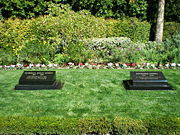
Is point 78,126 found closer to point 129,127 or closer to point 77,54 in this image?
point 129,127

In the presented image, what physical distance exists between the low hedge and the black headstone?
206 centimetres

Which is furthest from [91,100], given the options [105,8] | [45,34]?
[105,8]

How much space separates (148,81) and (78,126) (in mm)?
2550

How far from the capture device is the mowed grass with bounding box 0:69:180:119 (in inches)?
181

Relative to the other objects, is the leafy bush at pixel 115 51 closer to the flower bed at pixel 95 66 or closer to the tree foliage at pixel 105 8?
the flower bed at pixel 95 66

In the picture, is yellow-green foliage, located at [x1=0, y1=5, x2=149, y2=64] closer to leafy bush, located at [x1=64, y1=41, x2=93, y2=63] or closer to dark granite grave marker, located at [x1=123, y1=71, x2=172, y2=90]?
leafy bush, located at [x1=64, y1=41, x2=93, y2=63]

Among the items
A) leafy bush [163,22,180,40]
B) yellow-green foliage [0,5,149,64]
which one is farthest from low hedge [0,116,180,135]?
leafy bush [163,22,180,40]

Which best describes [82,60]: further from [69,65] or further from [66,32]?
[66,32]

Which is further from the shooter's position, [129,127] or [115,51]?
[115,51]

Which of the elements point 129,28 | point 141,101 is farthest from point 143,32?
point 141,101

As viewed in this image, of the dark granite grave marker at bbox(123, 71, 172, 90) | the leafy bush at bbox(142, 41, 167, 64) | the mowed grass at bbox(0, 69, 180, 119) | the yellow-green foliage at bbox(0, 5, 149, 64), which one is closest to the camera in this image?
the mowed grass at bbox(0, 69, 180, 119)

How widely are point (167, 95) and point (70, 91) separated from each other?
2.35 m

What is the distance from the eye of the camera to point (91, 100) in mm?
5301

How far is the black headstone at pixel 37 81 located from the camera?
19.8 ft
